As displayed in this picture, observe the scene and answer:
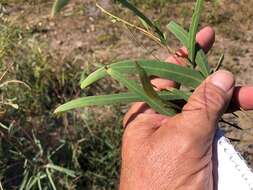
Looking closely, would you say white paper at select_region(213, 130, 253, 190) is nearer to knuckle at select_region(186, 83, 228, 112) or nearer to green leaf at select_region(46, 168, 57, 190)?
knuckle at select_region(186, 83, 228, 112)

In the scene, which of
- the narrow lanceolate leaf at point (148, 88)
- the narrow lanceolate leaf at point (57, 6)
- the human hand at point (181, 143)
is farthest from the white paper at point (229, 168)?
the narrow lanceolate leaf at point (57, 6)

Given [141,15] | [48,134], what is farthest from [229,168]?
[48,134]

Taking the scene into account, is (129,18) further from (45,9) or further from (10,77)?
(10,77)

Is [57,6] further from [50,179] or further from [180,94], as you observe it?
[50,179]

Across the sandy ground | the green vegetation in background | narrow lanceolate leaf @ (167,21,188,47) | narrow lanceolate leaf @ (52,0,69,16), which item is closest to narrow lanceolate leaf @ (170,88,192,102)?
narrow lanceolate leaf @ (167,21,188,47)

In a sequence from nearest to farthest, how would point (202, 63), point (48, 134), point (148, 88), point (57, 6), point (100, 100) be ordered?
1. point (57, 6)
2. point (148, 88)
3. point (100, 100)
4. point (202, 63)
5. point (48, 134)

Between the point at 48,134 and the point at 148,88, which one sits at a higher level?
the point at 148,88
